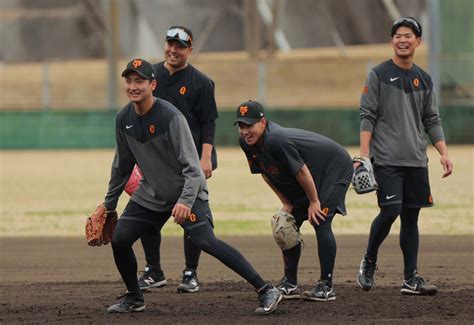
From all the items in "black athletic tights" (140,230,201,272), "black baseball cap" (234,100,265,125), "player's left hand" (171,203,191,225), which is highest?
"black baseball cap" (234,100,265,125)

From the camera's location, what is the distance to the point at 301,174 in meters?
7.99

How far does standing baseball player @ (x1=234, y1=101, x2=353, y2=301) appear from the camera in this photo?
7973mm

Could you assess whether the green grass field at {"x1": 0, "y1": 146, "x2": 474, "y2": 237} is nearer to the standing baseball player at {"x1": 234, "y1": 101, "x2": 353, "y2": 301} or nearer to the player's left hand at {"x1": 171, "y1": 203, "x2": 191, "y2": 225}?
the standing baseball player at {"x1": 234, "y1": 101, "x2": 353, "y2": 301}

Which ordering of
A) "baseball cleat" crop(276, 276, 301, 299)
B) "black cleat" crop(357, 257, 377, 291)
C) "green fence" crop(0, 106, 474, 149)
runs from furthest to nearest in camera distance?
"green fence" crop(0, 106, 474, 149) < "black cleat" crop(357, 257, 377, 291) < "baseball cleat" crop(276, 276, 301, 299)

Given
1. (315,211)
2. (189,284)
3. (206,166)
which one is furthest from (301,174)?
(189,284)

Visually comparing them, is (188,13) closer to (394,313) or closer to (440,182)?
(440,182)

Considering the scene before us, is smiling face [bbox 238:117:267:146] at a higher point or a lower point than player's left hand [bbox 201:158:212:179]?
higher

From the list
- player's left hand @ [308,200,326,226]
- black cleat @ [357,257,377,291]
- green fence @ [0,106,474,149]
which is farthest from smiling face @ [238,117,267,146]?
green fence @ [0,106,474,149]

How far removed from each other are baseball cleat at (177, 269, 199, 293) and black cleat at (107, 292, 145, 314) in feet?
3.25

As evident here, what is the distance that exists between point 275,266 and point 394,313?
9.40ft

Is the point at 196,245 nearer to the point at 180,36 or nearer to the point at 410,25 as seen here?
the point at 180,36

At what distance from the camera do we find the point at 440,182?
1917 centimetres

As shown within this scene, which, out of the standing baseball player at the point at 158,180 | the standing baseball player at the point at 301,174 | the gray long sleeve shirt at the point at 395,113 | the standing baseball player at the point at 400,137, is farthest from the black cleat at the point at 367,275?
the standing baseball player at the point at 158,180

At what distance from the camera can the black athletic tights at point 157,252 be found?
9.23m
